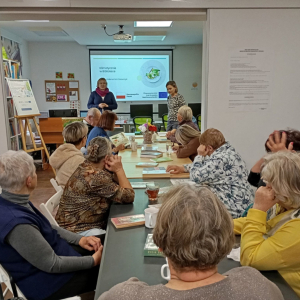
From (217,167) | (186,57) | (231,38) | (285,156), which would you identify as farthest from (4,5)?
(186,57)

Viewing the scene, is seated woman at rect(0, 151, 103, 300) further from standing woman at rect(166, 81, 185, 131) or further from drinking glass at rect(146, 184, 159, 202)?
standing woman at rect(166, 81, 185, 131)

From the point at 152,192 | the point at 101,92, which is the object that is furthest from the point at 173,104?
the point at 152,192

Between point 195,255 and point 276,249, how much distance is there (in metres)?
0.56

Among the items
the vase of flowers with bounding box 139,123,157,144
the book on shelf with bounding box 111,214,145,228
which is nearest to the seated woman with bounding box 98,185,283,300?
the book on shelf with bounding box 111,214,145,228

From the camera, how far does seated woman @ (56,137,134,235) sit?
83.3 inches

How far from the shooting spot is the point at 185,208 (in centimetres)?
87

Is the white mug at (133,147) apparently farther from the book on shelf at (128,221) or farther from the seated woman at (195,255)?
the seated woman at (195,255)

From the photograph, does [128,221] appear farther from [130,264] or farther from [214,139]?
[214,139]

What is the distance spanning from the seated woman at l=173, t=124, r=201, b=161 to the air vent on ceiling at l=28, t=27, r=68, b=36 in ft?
15.8

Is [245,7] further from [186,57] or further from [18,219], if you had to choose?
[186,57]

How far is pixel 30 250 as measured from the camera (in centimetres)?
147

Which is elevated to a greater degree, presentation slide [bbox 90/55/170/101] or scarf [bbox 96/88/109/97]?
presentation slide [bbox 90/55/170/101]

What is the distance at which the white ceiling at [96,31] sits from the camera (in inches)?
254

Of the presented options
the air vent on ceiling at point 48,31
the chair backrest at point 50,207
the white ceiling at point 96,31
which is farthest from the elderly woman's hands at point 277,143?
the air vent on ceiling at point 48,31
